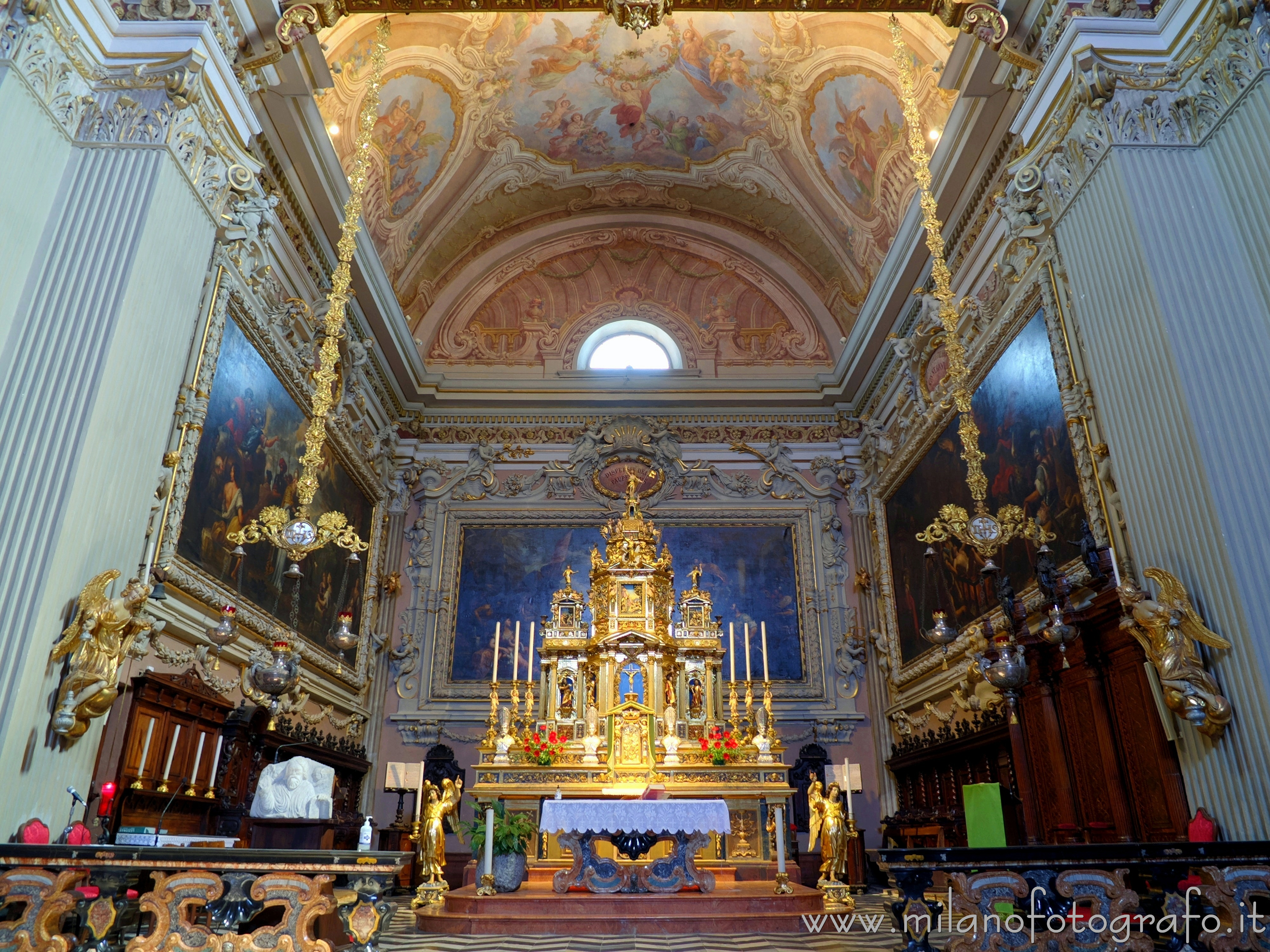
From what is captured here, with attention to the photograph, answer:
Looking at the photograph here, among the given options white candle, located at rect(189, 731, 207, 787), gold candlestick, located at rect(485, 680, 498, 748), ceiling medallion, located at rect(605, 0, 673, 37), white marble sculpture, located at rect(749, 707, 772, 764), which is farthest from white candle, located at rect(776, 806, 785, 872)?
ceiling medallion, located at rect(605, 0, 673, 37)

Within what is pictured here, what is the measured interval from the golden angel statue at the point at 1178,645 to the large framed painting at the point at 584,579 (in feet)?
29.6

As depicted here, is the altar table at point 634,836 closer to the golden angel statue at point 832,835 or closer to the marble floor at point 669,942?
the marble floor at point 669,942

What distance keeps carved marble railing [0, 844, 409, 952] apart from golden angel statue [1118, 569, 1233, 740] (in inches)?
202

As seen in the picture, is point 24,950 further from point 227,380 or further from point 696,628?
point 696,628

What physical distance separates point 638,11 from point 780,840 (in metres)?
8.46

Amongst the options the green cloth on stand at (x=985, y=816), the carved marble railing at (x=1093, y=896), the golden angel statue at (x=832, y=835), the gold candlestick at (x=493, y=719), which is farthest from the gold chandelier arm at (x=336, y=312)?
the green cloth on stand at (x=985, y=816)

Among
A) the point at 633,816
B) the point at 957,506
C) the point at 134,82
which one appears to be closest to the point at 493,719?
the point at 633,816

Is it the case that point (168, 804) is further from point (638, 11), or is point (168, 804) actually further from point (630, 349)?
point (630, 349)

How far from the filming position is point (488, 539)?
15.8m

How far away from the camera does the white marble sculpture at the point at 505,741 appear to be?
11352mm

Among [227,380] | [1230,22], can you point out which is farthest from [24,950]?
[1230,22]

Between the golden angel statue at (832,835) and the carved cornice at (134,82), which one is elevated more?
the carved cornice at (134,82)

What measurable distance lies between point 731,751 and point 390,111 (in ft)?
34.5

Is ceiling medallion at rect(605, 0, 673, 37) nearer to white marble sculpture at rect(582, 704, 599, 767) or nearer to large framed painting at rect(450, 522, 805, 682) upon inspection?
white marble sculpture at rect(582, 704, 599, 767)
